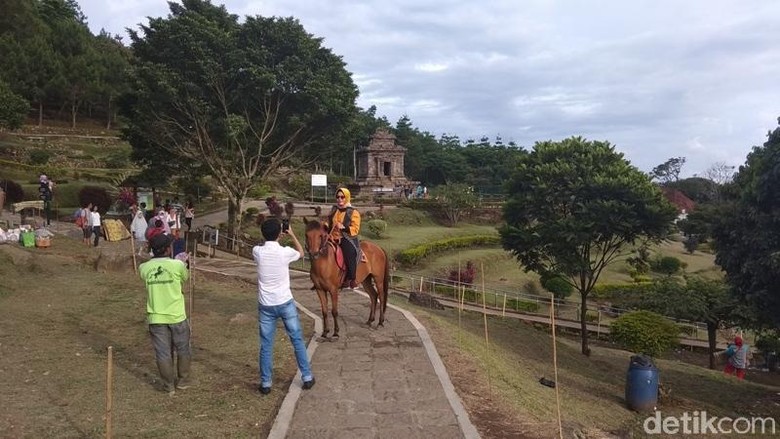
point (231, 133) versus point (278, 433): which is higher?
point (231, 133)

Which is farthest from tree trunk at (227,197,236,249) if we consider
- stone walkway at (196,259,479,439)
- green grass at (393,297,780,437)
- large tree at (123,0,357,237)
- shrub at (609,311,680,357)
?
shrub at (609,311,680,357)

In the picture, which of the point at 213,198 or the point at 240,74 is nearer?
A: the point at 240,74

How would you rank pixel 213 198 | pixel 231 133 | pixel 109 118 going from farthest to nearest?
pixel 109 118 < pixel 213 198 < pixel 231 133

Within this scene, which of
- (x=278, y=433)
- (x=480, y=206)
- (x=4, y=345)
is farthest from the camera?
(x=480, y=206)

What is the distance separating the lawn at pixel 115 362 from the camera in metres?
5.66

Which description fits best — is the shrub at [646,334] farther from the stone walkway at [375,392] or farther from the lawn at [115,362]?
the lawn at [115,362]

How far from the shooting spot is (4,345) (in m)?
8.18

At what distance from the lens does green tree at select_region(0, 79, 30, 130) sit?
37625 millimetres

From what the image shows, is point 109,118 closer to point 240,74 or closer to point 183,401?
point 240,74

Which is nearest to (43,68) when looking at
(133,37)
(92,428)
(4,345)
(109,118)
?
(109,118)

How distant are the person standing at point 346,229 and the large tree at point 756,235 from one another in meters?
8.20

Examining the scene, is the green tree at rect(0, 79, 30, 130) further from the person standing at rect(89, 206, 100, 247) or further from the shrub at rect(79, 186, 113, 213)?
the person standing at rect(89, 206, 100, 247)

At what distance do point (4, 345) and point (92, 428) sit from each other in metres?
3.81

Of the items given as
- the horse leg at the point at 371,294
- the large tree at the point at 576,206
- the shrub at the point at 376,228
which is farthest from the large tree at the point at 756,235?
the shrub at the point at 376,228
